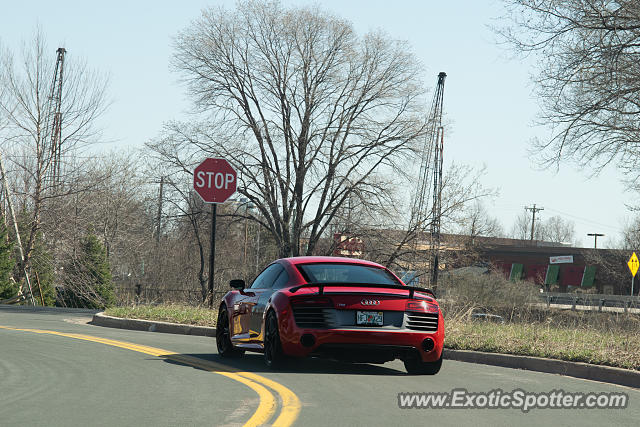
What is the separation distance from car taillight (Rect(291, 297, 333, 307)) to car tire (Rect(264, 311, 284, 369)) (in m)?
0.41

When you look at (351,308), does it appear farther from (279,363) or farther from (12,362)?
(12,362)

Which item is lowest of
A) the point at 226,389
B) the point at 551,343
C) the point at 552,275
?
the point at 226,389

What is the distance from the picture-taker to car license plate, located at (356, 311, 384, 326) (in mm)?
9141

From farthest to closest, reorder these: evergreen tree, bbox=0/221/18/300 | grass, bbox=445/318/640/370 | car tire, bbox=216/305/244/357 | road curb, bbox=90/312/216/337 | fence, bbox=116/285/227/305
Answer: evergreen tree, bbox=0/221/18/300, fence, bbox=116/285/227/305, road curb, bbox=90/312/216/337, car tire, bbox=216/305/244/357, grass, bbox=445/318/640/370

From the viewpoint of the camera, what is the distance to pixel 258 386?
331 inches

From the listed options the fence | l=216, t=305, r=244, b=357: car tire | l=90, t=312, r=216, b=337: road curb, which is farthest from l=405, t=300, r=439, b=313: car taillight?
the fence

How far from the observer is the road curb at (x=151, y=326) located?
1616 centimetres

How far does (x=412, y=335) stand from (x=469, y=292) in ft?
125

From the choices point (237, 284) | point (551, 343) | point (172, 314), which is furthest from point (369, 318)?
point (172, 314)

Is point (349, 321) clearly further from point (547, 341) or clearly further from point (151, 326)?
point (151, 326)

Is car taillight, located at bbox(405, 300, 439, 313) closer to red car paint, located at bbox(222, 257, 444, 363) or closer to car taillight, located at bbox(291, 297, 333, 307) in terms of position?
red car paint, located at bbox(222, 257, 444, 363)

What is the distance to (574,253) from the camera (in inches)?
3093

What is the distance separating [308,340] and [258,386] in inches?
36.5

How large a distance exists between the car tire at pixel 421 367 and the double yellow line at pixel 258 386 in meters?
1.89
